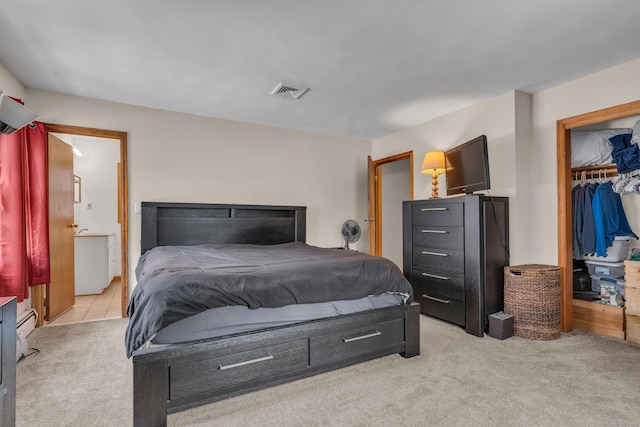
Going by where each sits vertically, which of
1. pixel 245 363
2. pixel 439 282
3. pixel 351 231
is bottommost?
pixel 245 363

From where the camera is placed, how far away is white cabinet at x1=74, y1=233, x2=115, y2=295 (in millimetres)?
4648

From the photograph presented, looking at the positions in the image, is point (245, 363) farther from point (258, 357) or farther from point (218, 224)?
point (218, 224)

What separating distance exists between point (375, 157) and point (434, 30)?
312cm

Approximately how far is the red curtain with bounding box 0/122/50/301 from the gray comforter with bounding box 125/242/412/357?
4.72 ft

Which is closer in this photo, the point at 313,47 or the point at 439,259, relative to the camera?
the point at 313,47

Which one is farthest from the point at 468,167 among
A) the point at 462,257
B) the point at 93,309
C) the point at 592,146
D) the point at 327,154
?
the point at 93,309

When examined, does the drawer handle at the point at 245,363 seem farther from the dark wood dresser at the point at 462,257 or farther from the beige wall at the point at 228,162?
the beige wall at the point at 228,162

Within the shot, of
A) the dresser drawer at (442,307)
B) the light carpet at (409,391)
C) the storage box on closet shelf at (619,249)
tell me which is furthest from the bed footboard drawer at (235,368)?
the storage box on closet shelf at (619,249)

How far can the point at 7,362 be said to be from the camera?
138cm

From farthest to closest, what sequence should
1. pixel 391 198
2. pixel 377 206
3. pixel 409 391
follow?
pixel 391 198, pixel 377 206, pixel 409 391

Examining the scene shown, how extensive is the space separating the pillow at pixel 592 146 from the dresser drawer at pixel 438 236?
1.58 meters

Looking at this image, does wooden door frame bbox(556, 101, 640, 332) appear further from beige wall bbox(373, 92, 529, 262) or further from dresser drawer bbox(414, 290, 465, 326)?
dresser drawer bbox(414, 290, 465, 326)

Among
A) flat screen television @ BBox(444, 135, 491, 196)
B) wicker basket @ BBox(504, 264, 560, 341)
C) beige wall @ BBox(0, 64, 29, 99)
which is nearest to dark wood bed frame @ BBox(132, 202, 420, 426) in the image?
wicker basket @ BBox(504, 264, 560, 341)

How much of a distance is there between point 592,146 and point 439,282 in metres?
2.10
